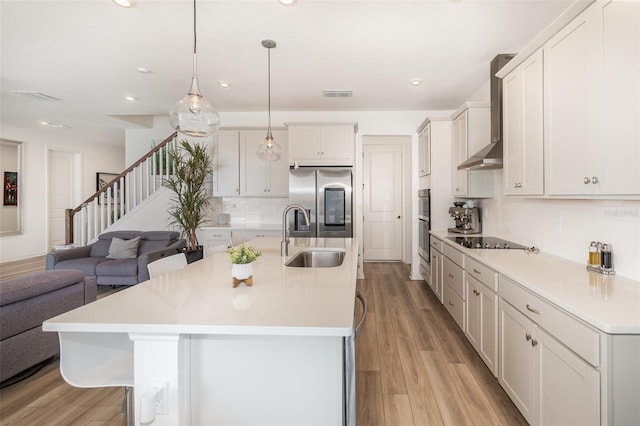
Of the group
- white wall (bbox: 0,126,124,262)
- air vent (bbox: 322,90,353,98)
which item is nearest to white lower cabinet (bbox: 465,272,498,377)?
air vent (bbox: 322,90,353,98)

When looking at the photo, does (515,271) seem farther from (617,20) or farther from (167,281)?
(167,281)

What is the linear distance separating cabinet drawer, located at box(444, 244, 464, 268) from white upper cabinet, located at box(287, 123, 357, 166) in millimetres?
1964

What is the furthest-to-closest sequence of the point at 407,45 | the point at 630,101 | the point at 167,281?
the point at 407,45 < the point at 167,281 < the point at 630,101

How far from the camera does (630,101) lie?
1.42 m

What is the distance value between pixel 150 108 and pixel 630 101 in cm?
566

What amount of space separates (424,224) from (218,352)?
12.9 feet

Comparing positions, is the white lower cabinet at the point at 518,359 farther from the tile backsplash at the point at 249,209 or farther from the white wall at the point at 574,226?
the tile backsplash at the point at 249,209

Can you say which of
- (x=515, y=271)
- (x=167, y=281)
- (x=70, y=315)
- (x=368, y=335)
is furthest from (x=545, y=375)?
(x=70, y=315)

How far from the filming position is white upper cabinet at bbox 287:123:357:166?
Answer: 15.8 ft

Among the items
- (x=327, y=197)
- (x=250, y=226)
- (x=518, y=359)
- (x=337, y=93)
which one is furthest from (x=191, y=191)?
(x=518, y=359)

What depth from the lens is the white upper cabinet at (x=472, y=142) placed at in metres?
3.53

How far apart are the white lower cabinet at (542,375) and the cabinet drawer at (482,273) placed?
16 cm

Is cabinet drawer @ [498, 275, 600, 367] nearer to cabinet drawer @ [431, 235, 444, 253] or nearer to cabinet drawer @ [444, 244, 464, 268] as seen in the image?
cabinet drawer @ [444, 244, 464, 268]

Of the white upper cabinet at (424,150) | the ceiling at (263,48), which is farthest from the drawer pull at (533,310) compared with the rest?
the white upper cabinet at (424,150)
